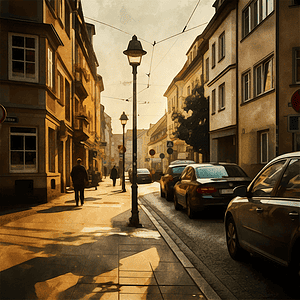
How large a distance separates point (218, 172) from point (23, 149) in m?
7.69

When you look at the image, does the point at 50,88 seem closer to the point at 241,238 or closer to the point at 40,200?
the point at 40,200

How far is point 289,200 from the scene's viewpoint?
4453 mm

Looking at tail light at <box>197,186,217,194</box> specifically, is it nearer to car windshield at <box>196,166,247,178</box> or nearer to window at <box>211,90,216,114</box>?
car windshield at <box>196,166,247,178</box>

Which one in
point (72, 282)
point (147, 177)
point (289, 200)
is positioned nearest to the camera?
point (289, 200)

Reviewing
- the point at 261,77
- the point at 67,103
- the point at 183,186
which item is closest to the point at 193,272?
the point at 183,186

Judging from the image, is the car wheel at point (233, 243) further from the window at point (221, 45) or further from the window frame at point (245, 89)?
the window at point (221, 45)

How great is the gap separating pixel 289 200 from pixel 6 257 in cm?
Answer: 413

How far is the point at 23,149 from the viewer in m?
15.6

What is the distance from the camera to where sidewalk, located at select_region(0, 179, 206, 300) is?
4617 mm

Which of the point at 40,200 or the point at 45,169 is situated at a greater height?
the point at 45,169

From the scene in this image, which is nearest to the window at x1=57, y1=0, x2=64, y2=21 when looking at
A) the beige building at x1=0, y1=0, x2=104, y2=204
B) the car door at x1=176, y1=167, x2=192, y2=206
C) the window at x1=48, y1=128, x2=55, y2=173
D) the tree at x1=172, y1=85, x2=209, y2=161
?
the beige building at x1=0, y1=0, x2=104, y2=204

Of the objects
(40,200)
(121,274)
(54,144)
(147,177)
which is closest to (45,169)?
(40,200)

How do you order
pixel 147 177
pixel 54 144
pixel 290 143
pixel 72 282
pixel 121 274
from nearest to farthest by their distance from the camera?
1. pixel 72 282
2. pixel 121 274
3. pixel 290 143
4. pixel 54 144
5. pixel 147 177

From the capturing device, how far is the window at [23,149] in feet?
50.4
